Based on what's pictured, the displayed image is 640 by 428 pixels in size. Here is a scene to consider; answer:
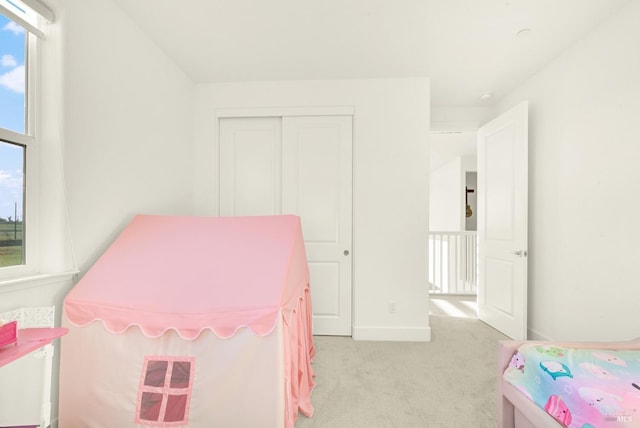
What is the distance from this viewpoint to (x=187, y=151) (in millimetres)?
2842

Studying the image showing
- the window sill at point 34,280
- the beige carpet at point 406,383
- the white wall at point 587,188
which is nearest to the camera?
the window sill at point 34,280

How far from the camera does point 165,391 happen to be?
1366 millimetres

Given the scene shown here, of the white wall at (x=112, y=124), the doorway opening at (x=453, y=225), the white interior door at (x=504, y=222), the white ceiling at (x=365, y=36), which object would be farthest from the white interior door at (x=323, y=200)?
the white interior door at (x=504, y=222)

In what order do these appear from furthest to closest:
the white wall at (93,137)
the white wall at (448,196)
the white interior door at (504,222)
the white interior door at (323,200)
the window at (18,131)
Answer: the white wall at (448,196) < the white interior door at (323,200) < the white interior door at (504,222) < the white wall at (93,137) < the window at (18,131)

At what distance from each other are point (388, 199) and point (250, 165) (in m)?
1.49

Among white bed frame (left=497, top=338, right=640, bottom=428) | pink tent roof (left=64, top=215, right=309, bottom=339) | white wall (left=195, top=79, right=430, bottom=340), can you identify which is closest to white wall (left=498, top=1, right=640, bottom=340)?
white bed frame (left=497, top=338, right=640, bottom=428)

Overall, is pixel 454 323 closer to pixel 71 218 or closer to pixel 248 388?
pixel 248 388

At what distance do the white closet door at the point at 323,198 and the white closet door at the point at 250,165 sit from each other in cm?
13

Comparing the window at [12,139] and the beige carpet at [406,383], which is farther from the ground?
the window at [12,139]

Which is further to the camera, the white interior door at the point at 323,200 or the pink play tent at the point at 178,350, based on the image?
the white interior door at the point at 323,200

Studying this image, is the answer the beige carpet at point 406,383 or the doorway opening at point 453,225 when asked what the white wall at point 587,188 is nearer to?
the beige carpet at point 406,383

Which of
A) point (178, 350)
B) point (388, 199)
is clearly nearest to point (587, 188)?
point (388, 199)

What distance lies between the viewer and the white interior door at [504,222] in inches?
107

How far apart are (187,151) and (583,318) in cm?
375
